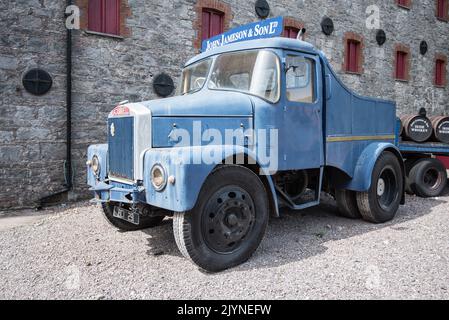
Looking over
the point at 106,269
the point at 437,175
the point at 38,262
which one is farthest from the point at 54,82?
the point at 437,175

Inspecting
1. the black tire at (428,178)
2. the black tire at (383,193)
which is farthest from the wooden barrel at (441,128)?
the black tire at (383,193)

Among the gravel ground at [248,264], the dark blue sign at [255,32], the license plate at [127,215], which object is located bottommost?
the gravel ground at [248,264]

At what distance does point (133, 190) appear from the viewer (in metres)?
3.54

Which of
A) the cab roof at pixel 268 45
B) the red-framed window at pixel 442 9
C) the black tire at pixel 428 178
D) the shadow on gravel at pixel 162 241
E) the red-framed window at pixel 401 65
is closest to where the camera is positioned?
the shadow on gravel at pixel 162 241

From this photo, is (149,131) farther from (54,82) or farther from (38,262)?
(54,82)

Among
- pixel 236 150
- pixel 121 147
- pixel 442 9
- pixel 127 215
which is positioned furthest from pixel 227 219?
pixel 442 9

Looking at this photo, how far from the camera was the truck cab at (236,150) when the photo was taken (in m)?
3.41

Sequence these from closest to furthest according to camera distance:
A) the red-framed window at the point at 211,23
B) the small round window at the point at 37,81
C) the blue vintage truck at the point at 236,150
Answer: the blue vintage truck at the point at 236,150
the small round window at the point at 37,81
the red-framed window at the point at 211,23

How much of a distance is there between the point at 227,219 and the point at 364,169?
8.19ft

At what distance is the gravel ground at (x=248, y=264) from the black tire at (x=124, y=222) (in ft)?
0.36

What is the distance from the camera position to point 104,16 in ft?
25.5

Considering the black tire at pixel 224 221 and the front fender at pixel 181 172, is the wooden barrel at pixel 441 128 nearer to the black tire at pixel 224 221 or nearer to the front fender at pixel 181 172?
the black tire at pixel 224 221

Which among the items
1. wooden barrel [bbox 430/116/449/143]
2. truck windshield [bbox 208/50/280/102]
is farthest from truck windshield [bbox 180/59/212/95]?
wooden barrel [bbox 430/116/449/143]

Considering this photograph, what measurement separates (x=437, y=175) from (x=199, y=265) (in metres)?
6.40
